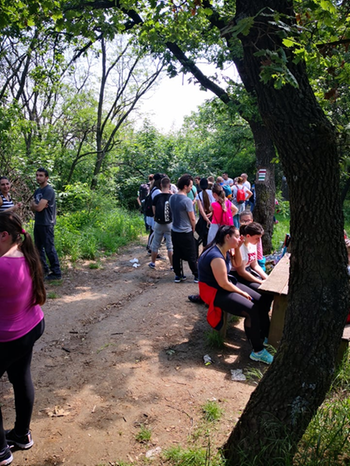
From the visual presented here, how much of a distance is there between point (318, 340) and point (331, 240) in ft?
2.16

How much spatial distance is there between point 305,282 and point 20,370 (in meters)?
2.11

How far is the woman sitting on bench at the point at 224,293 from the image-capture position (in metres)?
4.06

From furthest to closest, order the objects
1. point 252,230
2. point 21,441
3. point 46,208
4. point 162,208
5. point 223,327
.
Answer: point 162,208 < point 46,208 < point 252,230 < point 223,327 < point 21,441

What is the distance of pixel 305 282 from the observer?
2.41m

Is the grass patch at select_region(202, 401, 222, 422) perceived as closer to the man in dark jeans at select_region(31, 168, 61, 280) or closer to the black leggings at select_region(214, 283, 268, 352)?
the black leggings at select_region(214, 283, 268, 352)

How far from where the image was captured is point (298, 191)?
240 centimetres

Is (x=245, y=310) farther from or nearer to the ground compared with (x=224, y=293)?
nearer to the ground

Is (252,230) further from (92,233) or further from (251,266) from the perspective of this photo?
(92,233)

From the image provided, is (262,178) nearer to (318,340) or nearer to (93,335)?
(93,335)

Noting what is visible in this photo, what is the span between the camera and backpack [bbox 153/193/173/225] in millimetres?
7051

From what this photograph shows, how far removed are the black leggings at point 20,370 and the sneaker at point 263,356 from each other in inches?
92.5

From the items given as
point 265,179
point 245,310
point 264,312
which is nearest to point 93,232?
point 265,179

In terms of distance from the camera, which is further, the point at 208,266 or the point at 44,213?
the point at 44,213

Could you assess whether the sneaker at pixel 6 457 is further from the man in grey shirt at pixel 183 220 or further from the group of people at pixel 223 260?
the man in grey shirt at pixel 183 220
